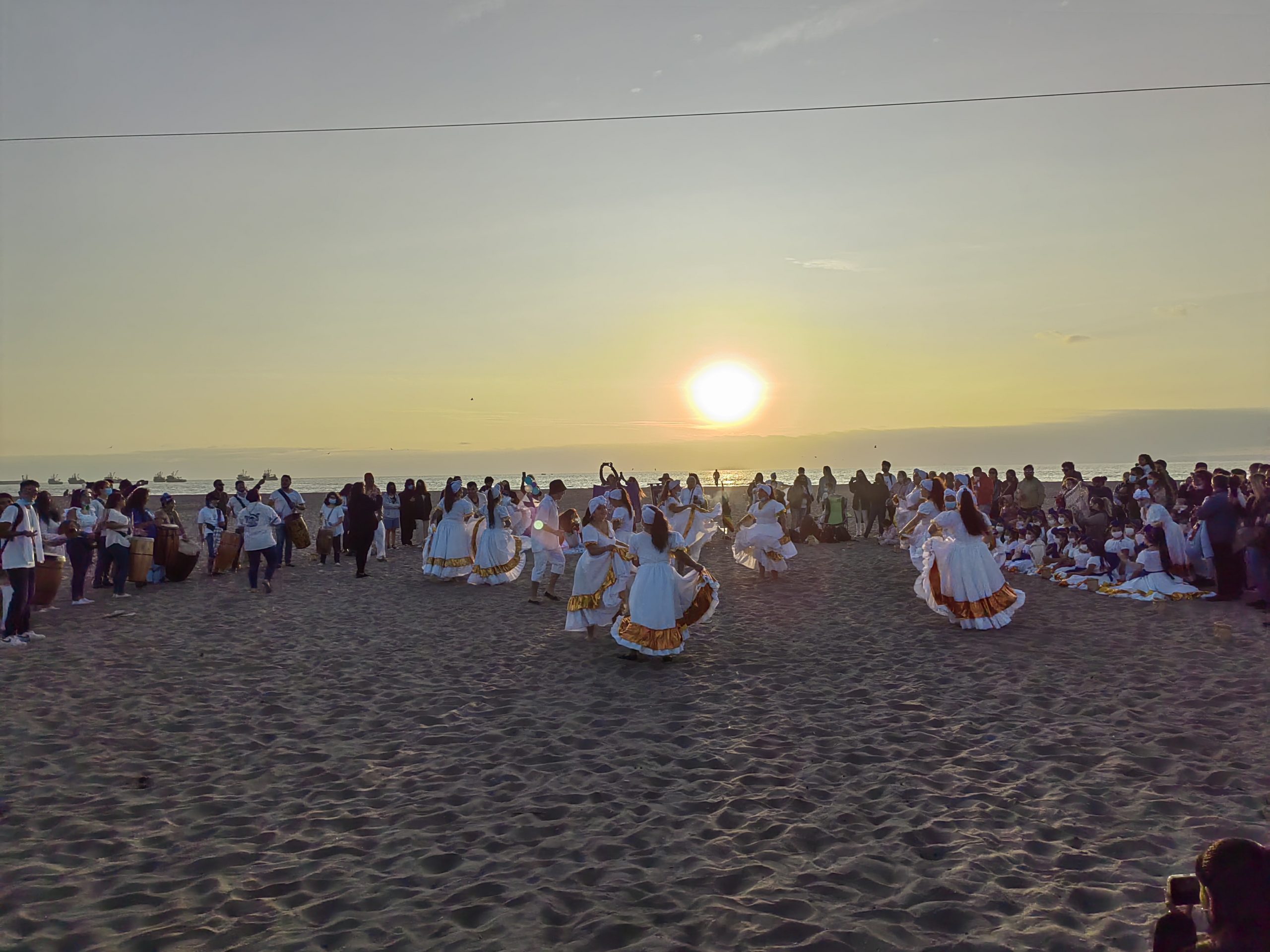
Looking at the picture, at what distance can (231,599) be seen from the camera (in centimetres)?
1560

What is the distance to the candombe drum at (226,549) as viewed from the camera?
1903cm

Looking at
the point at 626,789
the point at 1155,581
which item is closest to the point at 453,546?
the point at 626,789

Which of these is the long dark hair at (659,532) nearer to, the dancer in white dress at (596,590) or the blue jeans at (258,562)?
the dancer in white dress at (596,590)

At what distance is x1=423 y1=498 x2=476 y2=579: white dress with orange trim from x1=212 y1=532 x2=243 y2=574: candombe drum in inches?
178

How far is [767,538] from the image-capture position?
712 inches

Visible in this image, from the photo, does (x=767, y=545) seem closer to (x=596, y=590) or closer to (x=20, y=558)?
(x=596, y=590)

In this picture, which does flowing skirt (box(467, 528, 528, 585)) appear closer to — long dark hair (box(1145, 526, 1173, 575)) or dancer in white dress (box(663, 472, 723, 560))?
dancer in white dress (box(663, 472, 723, 560))

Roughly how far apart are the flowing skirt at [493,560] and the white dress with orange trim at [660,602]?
7626mm

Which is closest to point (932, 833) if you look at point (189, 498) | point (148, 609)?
point (148, 609)

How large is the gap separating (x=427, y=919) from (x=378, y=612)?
10.5 meters

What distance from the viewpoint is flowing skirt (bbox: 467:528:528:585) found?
1761cm

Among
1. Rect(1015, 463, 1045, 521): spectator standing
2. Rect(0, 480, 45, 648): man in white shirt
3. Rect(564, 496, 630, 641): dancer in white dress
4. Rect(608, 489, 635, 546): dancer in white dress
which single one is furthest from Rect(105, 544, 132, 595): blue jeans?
Rect(1015, 463, 1045, 521): spectator standing

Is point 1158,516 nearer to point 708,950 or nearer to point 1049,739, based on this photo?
point 1049,739

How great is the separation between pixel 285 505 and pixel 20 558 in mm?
8129
